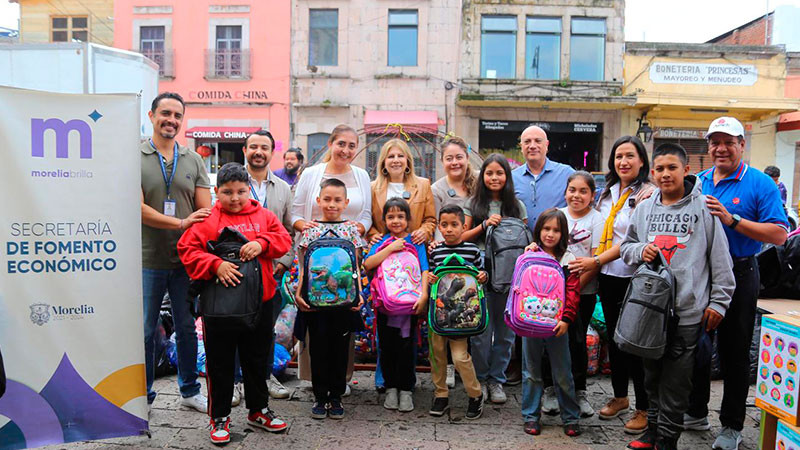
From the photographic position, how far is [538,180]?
4559 millimetres

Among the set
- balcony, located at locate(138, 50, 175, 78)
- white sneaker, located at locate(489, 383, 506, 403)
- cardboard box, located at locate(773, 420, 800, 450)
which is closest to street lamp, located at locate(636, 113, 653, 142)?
balcony, located at locate(138, 50, 175, 78)

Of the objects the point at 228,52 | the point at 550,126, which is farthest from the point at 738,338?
the point at 228,52

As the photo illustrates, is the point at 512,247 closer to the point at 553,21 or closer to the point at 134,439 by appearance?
the point at 134,439

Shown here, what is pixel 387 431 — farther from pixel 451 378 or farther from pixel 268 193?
pixel 268 193

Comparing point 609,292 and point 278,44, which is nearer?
point 609,292

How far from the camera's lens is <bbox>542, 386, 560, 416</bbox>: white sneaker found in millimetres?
3949

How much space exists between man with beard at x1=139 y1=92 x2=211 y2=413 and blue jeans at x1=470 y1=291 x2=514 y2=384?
2.12 metres

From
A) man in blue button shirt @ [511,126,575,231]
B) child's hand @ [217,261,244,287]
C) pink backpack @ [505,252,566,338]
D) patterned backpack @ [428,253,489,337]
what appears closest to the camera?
child's hand @ [217,261,244,287]

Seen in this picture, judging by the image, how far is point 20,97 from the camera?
9.66 feet

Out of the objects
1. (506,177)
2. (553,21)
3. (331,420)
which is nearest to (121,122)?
(331,420)

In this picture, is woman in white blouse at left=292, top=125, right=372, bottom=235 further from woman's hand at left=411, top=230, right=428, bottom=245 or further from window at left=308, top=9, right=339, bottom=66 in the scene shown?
window at left=308, top=9, right=339, bottom=66

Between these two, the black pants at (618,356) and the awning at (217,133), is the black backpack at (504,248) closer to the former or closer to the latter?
the black pants at (618,356)

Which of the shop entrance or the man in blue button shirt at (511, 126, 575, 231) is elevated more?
the shop entrance

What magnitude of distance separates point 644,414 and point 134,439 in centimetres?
328
